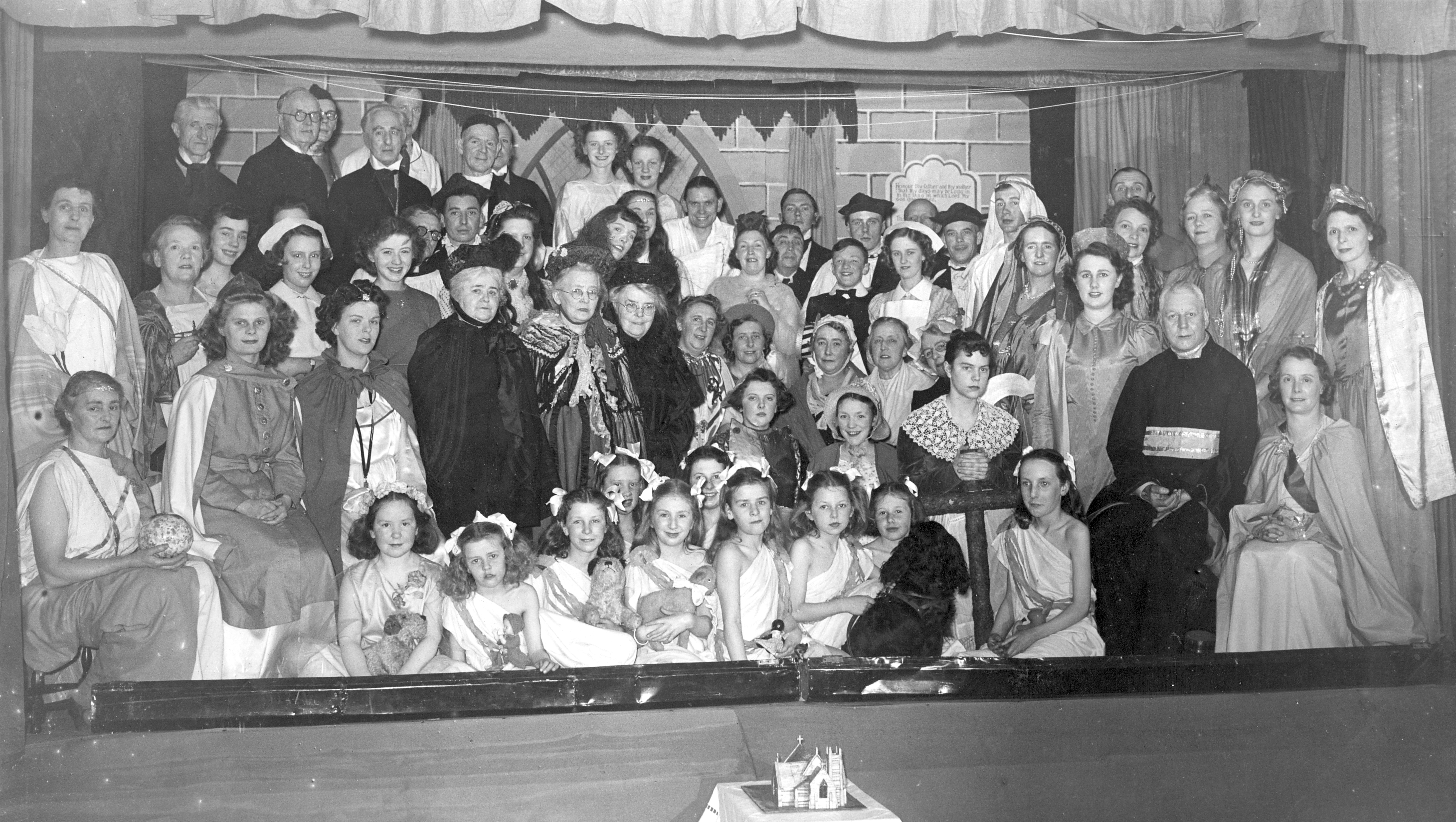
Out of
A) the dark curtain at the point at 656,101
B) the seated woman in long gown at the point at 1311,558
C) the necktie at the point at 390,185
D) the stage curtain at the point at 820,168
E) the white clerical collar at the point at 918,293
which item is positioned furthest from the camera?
the stage curtain at the point at 820,168

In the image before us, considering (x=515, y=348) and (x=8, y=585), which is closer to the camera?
(x=8, y=585)

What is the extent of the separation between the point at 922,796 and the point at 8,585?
9.87 feet

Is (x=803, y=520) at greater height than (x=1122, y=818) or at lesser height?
greater

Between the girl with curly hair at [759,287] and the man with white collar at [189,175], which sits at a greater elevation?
the man with white collar at [189,175]

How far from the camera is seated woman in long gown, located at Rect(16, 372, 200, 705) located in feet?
14.3

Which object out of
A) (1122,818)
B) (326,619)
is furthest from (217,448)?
(1122,818)

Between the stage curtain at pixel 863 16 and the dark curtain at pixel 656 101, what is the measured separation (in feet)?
2.01

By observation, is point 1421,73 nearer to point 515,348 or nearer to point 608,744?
point 515,348

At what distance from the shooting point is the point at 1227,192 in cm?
546

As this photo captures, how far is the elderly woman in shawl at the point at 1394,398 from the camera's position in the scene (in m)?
5.11

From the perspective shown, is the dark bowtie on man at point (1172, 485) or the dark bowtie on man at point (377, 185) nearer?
the dark bowtie on man at point (1172, 485)

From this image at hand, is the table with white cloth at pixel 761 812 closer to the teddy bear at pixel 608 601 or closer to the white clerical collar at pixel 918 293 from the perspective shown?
the teddy bear at pixel 608 601

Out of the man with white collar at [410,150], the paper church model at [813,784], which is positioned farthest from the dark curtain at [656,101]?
the paper church model at [813,784]

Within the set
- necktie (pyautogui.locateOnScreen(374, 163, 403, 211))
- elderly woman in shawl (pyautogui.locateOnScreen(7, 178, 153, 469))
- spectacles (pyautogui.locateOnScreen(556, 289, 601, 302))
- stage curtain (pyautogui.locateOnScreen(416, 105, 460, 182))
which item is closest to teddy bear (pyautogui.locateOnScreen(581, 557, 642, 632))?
spectacles (pyautogui.locateOnScreen(556, 289, 601, 302))
